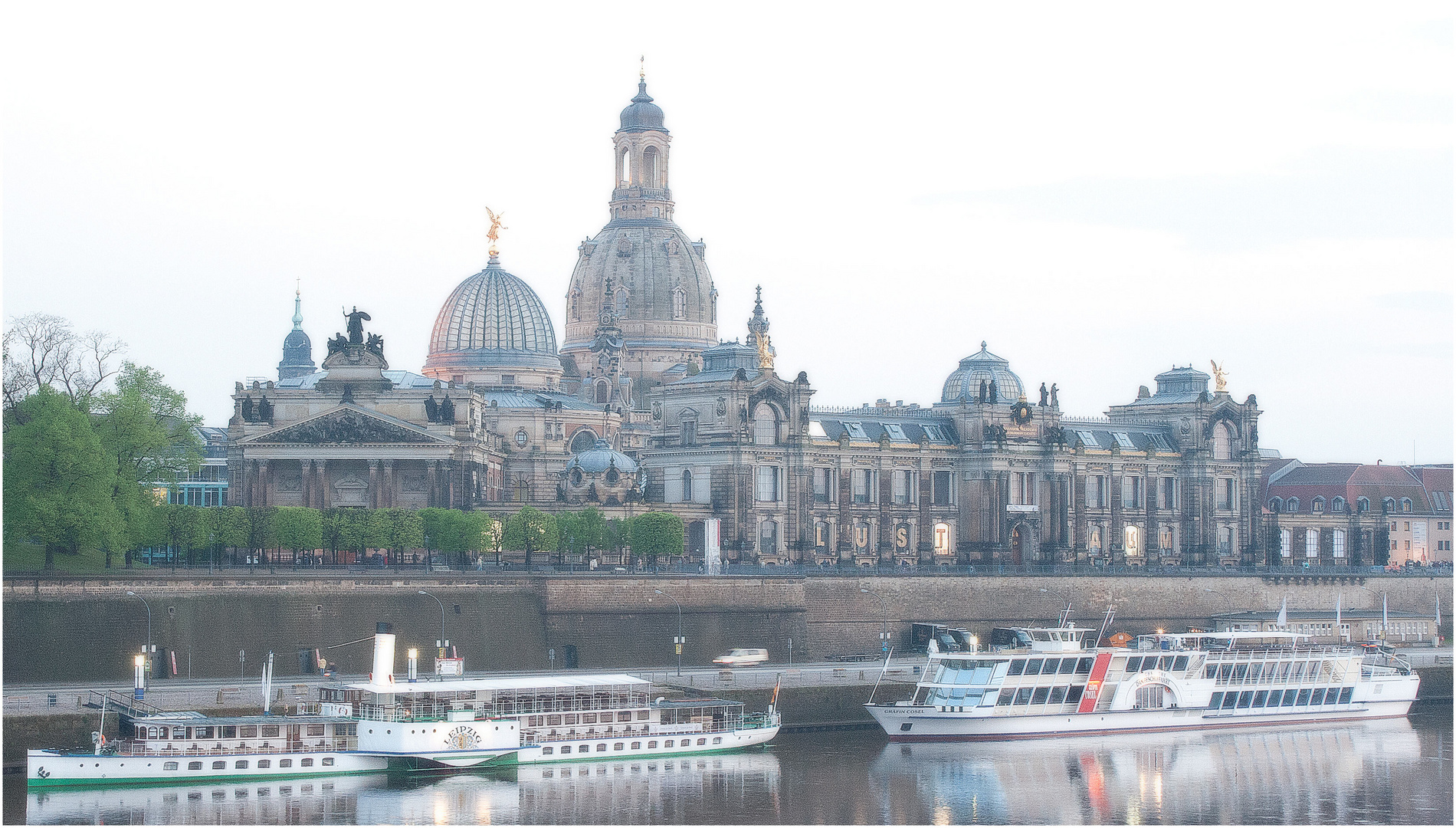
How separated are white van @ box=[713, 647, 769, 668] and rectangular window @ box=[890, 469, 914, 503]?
26825mm

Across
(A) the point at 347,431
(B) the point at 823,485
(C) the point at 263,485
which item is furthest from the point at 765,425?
(C) the point at 263,485

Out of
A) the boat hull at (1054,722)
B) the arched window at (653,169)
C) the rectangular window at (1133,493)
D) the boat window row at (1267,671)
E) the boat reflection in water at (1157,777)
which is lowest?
the boat reflection in water at (1157,777)

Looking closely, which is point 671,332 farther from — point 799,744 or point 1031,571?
point 799,744

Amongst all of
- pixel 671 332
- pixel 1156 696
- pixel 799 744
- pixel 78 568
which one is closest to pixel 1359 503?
pixel 671 332

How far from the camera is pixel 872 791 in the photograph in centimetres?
7381

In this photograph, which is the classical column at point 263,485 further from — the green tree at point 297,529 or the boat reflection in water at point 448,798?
the boat reflection in water at point 448,798

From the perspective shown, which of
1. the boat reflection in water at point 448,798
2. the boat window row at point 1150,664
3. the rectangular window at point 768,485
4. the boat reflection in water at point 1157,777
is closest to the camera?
the boat reflection in water at point 448,798

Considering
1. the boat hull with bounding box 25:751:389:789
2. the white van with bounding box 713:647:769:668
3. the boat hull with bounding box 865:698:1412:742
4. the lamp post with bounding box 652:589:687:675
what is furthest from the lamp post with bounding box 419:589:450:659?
the boat hull with bounding box 25:751:389:789

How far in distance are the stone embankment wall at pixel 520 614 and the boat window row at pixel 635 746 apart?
17129 mm

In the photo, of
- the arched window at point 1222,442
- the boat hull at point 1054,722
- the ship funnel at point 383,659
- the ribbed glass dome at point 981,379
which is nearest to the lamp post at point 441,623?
the ship funnel at point 383,659

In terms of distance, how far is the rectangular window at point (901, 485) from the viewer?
130m

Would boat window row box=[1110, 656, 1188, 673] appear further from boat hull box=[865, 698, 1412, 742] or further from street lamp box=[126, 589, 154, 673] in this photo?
street lamp box=[126, 589, 154, 673]

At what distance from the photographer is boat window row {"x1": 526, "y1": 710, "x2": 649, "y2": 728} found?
261 feet

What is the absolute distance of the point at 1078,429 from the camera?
458ft
